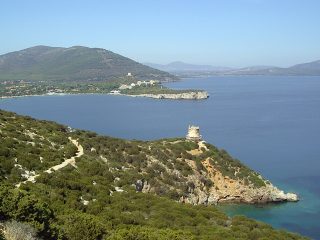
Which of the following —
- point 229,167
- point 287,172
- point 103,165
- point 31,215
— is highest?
point 31,215

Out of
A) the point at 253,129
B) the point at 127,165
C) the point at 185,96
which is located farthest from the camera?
the point at 185,96

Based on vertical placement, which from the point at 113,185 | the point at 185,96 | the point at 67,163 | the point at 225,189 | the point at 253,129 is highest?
the point at 67,163

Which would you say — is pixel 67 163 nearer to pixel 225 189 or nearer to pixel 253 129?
pixel 225 189

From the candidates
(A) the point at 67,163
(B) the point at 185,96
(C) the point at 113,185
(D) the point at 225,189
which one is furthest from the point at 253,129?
(B) the point at 185,96

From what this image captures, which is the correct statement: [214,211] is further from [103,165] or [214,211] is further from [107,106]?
[107,106]

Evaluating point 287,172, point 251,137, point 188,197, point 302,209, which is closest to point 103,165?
point 188,197

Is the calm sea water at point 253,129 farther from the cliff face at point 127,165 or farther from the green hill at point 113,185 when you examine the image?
the green hill at point 113,185
